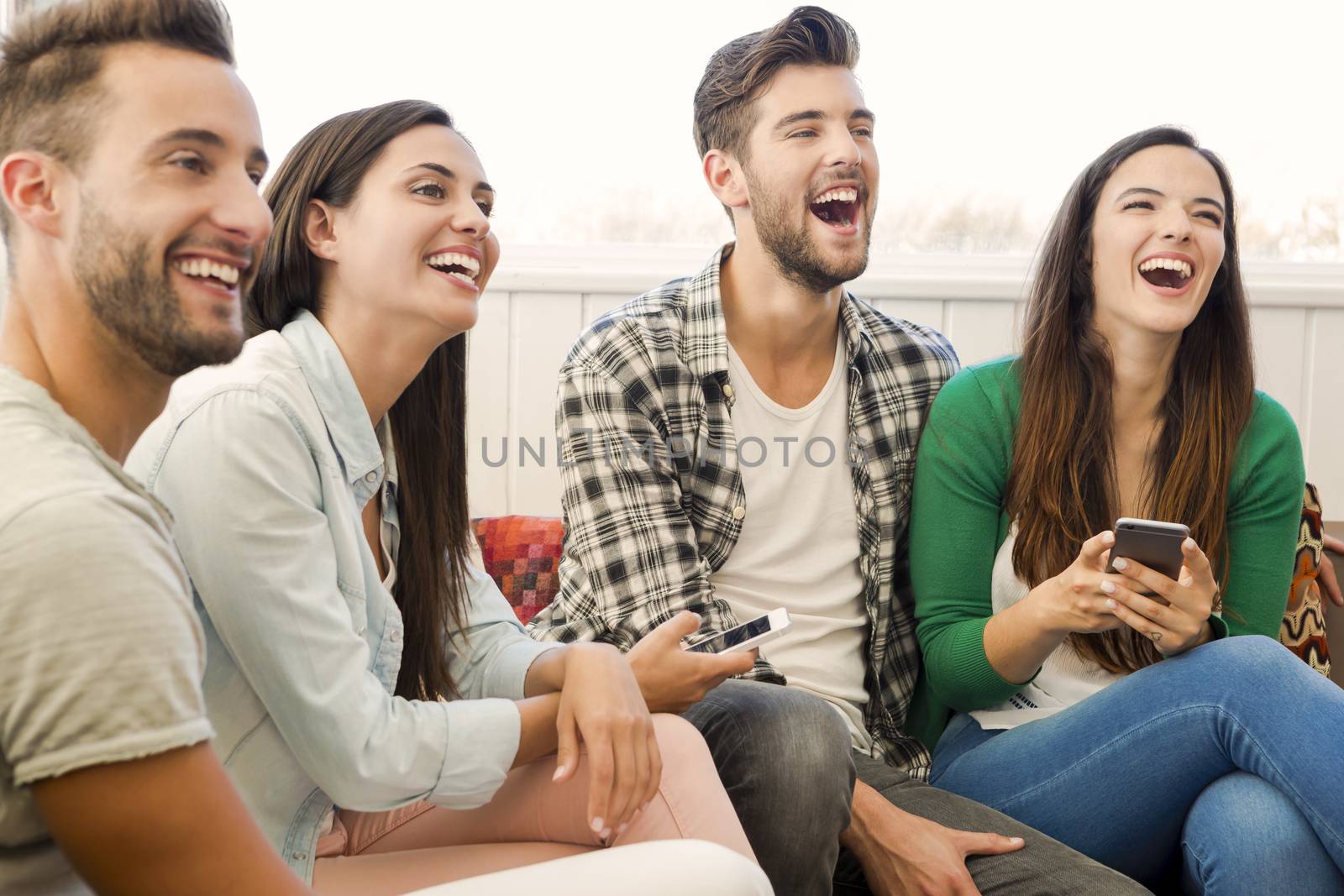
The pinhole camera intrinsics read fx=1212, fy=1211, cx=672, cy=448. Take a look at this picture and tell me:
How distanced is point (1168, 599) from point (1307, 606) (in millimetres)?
572

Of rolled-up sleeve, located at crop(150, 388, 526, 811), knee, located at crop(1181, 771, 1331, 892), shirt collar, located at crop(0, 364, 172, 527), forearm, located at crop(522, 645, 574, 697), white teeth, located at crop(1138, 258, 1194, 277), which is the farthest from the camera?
white teeth, located at crop(1138, 258, 1194, 277)

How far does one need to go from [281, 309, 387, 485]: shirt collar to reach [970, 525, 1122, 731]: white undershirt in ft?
3.14

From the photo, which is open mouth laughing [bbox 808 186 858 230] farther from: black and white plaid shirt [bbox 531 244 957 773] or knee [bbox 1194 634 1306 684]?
knee [bbox 1194 634 1306 684]

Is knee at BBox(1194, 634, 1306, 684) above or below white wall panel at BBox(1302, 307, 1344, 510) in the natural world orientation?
below

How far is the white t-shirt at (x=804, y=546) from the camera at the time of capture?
1742 millimetres

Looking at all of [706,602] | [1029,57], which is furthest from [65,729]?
[1029,57]

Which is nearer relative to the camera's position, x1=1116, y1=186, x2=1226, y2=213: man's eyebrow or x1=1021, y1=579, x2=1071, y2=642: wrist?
x1=1021, y1=579, x2=1071, y2=642: wrist

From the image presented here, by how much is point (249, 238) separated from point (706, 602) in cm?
89

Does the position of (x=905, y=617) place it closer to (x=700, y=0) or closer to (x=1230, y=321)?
(x=1230, y=321)

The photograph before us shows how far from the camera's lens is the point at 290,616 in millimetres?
1013

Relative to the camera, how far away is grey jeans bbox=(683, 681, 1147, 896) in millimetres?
1371

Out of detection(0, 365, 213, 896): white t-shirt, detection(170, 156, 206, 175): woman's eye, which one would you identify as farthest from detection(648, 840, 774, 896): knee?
detection(170, 156, 206, 175): woman's eye

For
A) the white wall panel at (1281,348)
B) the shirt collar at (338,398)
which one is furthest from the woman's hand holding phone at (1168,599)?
the white wall panel at (1281,348)

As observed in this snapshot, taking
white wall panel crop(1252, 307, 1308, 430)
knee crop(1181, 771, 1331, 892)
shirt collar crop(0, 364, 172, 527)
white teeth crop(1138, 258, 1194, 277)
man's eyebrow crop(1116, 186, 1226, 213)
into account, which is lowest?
knee crop(1181, 771, 1331, 892)
